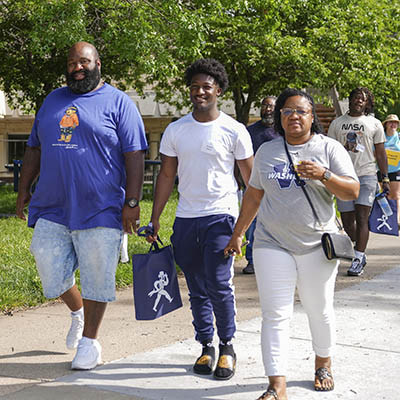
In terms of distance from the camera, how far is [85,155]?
4.50 m

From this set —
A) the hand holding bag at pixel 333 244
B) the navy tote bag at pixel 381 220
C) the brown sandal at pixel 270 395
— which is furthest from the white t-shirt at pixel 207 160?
the navy tote bag at pixel 381 220

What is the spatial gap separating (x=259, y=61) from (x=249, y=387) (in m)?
15.2

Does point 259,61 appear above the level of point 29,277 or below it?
above

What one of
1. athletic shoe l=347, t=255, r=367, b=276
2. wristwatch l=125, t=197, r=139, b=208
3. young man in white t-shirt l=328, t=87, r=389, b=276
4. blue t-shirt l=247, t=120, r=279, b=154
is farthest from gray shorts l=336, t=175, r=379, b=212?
wristwatch l=125, t=197, r=139, b=208

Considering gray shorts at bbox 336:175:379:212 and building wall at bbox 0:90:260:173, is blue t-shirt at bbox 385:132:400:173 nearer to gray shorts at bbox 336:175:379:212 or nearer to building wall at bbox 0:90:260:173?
gray shorts at bbox 336:175:379:212

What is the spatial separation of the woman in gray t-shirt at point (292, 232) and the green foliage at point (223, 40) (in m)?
8.53

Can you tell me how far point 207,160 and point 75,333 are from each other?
1.53 m

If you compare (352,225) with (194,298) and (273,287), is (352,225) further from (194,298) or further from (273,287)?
(273,287)

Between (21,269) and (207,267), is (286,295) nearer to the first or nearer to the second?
(207,267)

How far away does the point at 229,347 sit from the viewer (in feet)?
14.5

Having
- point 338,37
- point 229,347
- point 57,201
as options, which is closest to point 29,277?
point 57,201

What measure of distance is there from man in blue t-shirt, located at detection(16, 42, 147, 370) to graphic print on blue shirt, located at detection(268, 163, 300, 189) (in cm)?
106

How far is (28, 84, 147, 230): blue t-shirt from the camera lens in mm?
4504

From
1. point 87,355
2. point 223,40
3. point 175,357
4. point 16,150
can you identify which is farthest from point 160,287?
point 16,150
